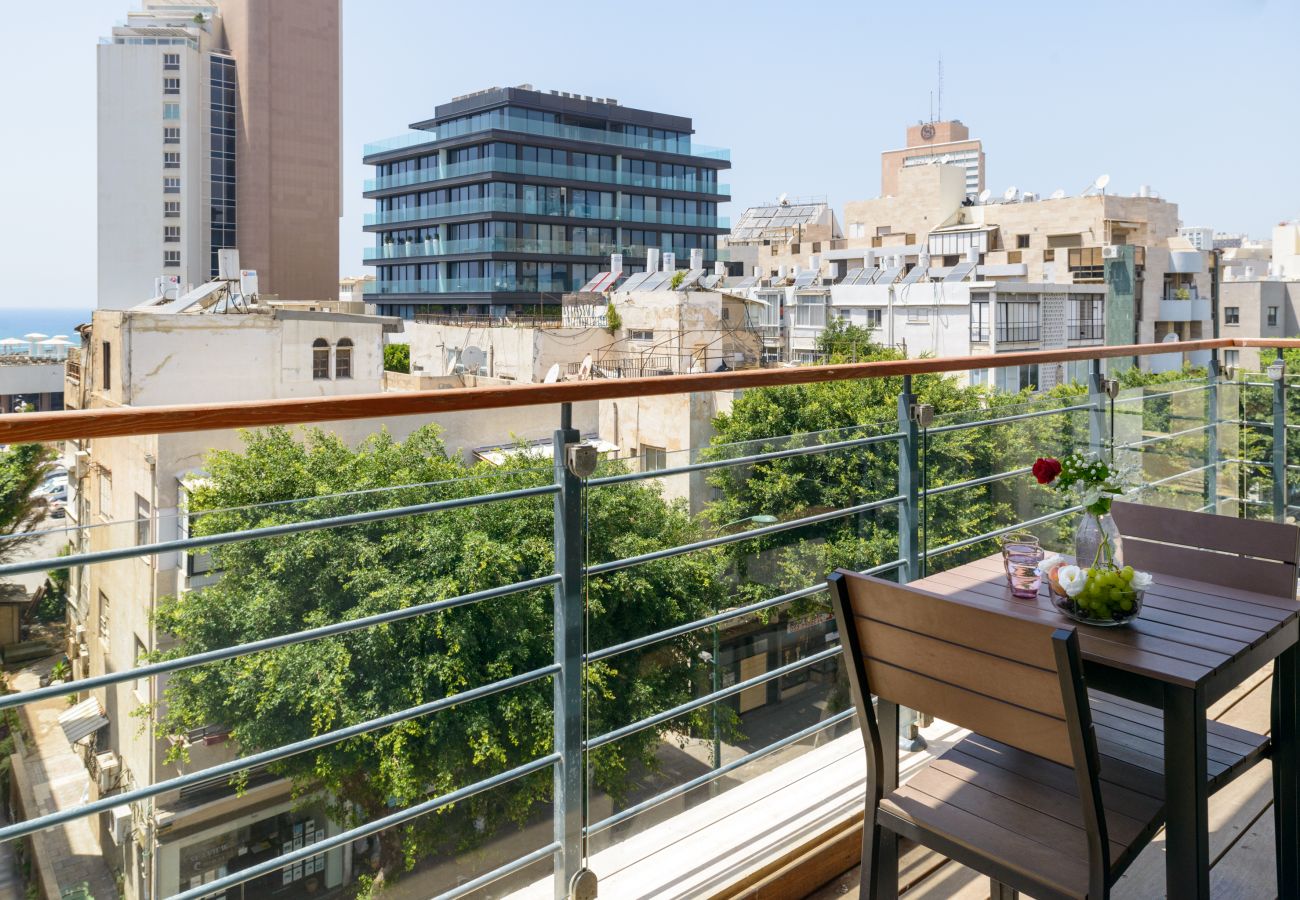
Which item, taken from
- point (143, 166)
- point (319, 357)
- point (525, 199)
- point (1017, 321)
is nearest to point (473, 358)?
point (319, 357)

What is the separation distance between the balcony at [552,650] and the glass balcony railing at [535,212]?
141 feet

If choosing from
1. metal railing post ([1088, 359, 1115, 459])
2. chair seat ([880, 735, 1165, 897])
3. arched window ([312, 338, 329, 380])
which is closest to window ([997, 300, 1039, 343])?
arched window ([312, 338, 329, 380])

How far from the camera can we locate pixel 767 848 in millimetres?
1844

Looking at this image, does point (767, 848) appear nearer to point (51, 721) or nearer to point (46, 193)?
point (51, 721)

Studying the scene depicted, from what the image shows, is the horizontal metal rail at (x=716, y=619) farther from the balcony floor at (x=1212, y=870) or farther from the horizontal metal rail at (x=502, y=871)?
the balcony floor at (x=1212, y=870)

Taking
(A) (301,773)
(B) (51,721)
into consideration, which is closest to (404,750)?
(A) (301,773)

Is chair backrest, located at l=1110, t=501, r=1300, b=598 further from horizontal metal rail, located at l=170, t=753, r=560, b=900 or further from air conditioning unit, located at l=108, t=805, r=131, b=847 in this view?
air conditioning unit, located at l=108, t=805, r=131, b=847

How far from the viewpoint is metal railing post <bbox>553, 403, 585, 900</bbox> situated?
1593 millimetres

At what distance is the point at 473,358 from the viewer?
3156cm

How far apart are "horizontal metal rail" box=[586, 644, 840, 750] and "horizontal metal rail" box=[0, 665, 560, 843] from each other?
185 mm

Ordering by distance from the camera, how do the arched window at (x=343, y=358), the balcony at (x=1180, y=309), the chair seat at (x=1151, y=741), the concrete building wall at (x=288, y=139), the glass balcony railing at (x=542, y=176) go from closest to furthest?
the chair seat at (x=1151, y=741) → the arched window at (x=343, y=358) → the balcony at (x=1180, y=309) → the concrete building wall at (x=288, y=139) → the glass balcony railing at (x=542, y=176)

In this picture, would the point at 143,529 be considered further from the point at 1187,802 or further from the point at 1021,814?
the point at 1187,802

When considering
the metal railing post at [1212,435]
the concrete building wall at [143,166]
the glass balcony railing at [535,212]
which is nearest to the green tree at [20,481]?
the metal railing post at [1212,435]

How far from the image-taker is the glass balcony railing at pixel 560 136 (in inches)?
1731
